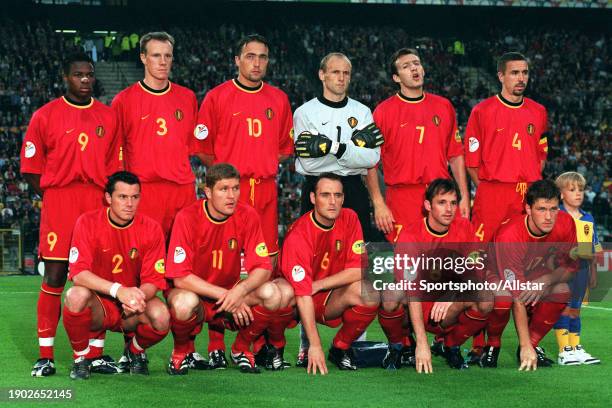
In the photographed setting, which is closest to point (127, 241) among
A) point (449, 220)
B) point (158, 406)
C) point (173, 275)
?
point (173, 275)

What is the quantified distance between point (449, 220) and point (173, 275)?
1.87 meters

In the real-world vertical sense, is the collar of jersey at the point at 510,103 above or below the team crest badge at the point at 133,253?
above

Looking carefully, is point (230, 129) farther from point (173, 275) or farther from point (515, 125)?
point (515, 125)

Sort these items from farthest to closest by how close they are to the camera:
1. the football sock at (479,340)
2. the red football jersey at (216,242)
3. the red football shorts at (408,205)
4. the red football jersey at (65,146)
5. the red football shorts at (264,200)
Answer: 1. the red football shorts at (408,205)
2. the red football shorts at (264,200)
3. the football sock at (479,340)
4. the red football jersey at (65,146)
5. the red football jersey at (216,242)

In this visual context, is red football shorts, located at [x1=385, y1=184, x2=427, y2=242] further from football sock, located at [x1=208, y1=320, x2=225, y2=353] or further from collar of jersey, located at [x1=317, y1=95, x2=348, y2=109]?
football sock, located at [x1=208, y1=320, x2=225, y2=353]

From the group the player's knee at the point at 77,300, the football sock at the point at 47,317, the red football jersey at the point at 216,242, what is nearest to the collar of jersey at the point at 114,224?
the red football jersey at the point at 216,242

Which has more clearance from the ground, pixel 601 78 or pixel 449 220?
pixel 601 78

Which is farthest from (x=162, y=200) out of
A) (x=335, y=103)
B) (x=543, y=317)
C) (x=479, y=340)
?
(x=543, y=317)

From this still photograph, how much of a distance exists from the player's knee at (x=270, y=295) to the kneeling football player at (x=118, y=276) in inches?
24.9

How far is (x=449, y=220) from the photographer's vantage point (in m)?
6.63

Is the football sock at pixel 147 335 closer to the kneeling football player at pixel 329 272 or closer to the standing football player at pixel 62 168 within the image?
the standing football player at pixel 62 168

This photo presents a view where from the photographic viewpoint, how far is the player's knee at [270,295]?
6453mm

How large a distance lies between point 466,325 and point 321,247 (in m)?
1.12

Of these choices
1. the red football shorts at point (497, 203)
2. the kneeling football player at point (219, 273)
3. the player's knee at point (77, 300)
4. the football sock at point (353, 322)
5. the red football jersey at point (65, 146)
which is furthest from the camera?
the red football shorts at point (497, 203)
